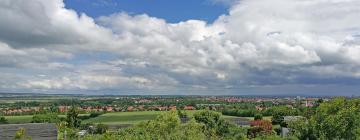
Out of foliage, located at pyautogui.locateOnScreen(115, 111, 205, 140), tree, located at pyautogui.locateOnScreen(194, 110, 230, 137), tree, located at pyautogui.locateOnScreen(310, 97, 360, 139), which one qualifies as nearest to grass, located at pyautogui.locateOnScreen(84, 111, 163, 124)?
tree, located at pyautogui.locateOnScreen(194, 110, 230, 137)

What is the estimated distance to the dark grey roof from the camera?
34875 millimetres

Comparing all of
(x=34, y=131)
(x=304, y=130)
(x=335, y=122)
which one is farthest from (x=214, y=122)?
(x=34, y=131)

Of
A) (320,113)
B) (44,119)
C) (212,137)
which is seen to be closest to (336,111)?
(320,113)

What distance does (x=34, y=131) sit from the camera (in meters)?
35.8

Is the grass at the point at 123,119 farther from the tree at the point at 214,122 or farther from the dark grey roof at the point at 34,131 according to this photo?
the dark grey roof at the point at 34,131

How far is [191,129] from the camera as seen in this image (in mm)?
31734

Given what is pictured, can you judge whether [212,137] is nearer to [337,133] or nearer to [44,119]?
[337,133]

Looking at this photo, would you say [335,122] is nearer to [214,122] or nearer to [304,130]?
[304,130]

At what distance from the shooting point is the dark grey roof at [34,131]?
114 ft

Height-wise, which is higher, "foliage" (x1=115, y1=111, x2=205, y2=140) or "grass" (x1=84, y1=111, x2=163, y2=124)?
"foliage" (x1=115, y1=111, x2=205, y2=140)

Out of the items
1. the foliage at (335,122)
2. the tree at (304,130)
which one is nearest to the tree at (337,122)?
the foliage at (335,122)

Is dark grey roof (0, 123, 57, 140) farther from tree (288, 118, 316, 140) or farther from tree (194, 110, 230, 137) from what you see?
tree (194, 110, 230, 137)

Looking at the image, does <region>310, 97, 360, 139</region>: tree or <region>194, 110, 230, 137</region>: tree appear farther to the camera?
<region>194, 110, 230, 137</region>: tree

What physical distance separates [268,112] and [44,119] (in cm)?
4503
